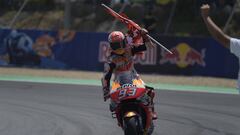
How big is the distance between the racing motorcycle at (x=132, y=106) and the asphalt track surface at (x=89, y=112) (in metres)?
1.88

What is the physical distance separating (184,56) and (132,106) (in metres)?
17.7

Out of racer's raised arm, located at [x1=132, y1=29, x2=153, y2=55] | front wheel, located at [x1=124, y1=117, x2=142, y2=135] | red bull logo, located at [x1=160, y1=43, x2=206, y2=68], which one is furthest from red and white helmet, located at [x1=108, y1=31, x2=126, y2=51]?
red bull logo, located at [x1=160, y1=43, x2=206, y2=68]

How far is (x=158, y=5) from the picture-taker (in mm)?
36562

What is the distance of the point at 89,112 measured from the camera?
1428cm

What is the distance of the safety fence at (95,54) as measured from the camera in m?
26.1

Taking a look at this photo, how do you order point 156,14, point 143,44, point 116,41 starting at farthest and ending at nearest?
point 156,14
point 143,44
point 116,41

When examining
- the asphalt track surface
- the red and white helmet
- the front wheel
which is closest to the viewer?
the front wheel

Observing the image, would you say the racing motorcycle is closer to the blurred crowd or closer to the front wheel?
the front wheel

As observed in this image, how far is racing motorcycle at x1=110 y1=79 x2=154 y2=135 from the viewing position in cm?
877

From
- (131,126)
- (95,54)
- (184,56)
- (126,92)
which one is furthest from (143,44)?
(95,54)

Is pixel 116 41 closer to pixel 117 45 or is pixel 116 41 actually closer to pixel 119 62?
pixel 117 45

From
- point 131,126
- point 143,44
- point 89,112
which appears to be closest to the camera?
point 131,126

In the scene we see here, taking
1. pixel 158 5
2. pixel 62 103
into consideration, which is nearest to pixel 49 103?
pixel 62 103

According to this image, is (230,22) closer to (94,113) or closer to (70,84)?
(70,84)
